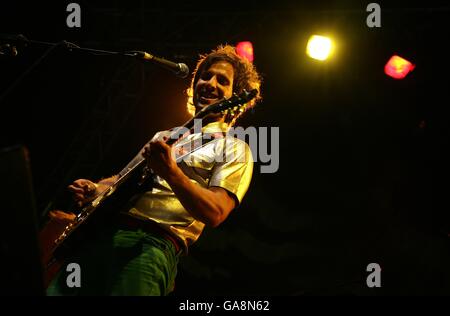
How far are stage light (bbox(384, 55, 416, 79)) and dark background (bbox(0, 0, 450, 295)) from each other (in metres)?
0.08

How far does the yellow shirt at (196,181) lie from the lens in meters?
2.44

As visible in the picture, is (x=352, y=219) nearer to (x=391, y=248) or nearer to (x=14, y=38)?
(x=391, y=248)

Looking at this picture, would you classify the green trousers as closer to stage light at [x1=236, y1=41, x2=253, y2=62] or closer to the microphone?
the microphone

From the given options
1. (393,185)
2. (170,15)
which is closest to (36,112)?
(170,15)

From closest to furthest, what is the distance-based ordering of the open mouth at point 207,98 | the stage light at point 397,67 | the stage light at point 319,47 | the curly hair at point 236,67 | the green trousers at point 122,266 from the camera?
the green trousers at point 122,266 → the open mouth at point 207,98 → the curly hair at point 236,67 → the stage light at point 319,47 → the stage light at point 397,67

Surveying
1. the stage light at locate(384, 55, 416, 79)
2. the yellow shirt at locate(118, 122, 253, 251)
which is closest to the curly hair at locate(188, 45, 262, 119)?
the yellow shirt at locate(118, 122, 253, 251)

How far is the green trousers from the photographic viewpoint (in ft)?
7.10

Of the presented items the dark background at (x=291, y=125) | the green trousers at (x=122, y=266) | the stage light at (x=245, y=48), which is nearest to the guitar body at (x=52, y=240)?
the green trousers at (x=122, y=266)

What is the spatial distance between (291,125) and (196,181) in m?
3.59

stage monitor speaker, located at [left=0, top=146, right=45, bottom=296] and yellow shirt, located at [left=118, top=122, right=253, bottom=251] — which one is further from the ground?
yellow shirt, located at [left=118, top=122, right=253, bottom=251]

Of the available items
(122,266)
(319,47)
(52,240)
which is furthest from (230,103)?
(319,47)

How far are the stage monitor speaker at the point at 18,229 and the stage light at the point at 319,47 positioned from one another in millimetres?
4340

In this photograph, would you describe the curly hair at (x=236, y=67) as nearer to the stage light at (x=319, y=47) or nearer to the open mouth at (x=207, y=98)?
the open mouth at (x=207, y=98)

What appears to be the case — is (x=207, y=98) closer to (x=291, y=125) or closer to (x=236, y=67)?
Answer: (x=236, y=67)
